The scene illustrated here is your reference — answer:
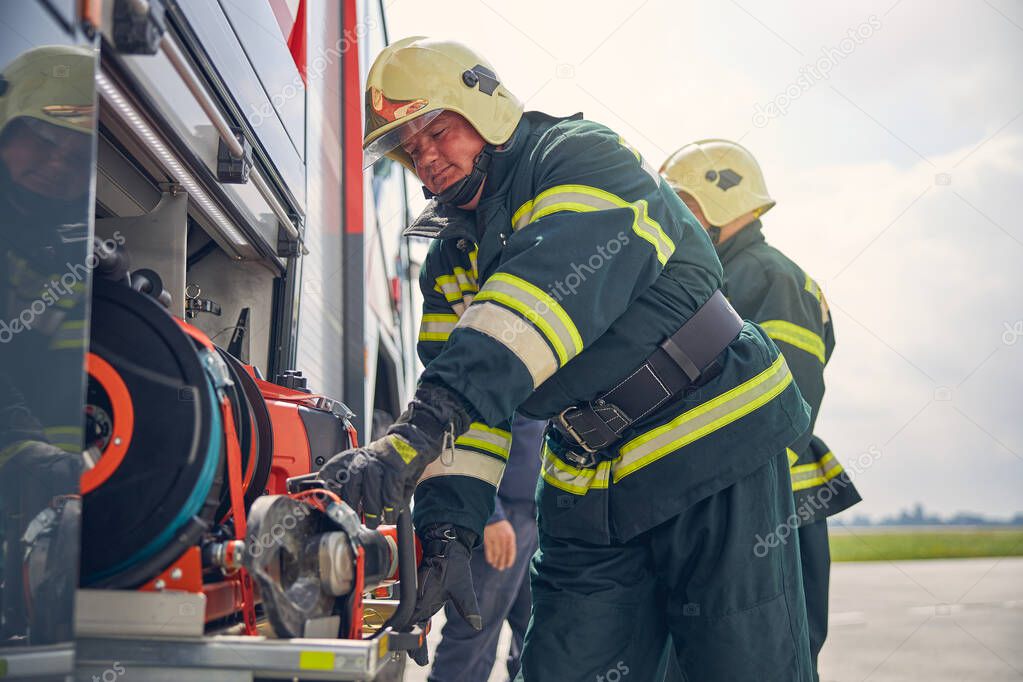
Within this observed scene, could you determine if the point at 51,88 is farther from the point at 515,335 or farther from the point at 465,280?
the point at 465,280

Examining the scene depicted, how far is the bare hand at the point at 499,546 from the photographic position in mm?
3723

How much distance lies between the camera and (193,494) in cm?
152

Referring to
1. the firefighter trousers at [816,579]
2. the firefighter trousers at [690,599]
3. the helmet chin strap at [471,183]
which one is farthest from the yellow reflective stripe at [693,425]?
the firefighter trousers at [816,579]

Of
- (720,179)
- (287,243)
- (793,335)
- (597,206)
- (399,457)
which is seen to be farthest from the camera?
(720,179)

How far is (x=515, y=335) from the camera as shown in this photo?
5.94 ft

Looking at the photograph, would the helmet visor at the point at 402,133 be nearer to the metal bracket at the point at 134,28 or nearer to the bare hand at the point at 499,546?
the metal bracket at the point at 134,28

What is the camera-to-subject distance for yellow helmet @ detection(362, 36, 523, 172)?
7.27 ft

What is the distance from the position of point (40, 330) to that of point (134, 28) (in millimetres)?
546

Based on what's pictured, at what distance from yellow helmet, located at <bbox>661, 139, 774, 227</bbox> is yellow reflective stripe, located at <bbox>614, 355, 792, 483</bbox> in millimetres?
1682

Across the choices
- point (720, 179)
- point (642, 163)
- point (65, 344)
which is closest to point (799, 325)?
point (720, 179)

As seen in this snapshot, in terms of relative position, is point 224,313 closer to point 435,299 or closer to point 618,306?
point 435,299

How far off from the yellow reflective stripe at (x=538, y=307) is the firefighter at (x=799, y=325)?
1.51 metres

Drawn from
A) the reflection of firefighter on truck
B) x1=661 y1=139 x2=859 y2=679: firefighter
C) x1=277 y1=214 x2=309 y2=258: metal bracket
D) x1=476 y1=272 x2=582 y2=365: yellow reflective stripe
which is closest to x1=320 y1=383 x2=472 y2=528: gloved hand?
x1=476 y1=272 x2=582 y2=365: yellow reflective stripe

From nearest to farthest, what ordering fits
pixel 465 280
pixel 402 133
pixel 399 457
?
pixel 399 457
pixel 402 133
pixel 465 280
